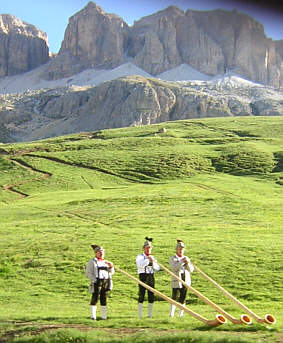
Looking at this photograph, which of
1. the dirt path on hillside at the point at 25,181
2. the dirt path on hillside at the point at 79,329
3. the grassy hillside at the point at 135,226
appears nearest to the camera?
the dirt path on hillside at the point at 79,329

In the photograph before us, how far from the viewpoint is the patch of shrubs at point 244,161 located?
79312 millimetres

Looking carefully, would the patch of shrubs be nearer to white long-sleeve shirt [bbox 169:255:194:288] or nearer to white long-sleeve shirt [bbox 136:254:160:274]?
white long-sleeve shirt [bbox 169:255:194:288]

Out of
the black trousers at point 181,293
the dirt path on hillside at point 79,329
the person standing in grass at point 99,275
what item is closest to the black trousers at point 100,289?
the person standing in grass at point 99,275

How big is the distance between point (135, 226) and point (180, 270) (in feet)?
71.1

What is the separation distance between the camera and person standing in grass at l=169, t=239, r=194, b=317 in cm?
1945

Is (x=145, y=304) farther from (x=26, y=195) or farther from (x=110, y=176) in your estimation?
(x=110, y=176)

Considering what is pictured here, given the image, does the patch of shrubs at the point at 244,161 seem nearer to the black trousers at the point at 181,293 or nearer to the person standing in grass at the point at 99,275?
the black trousers at the point at 181,293

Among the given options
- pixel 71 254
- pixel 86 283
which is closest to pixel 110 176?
pixel 71 254

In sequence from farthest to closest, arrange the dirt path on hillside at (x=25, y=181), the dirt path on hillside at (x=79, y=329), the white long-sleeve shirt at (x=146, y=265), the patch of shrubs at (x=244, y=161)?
the patch of shrubs at (x=244, y=161) < the dirt path on hillside at (x=25, y=181) < the white long-sleeve shirt at (x=146, y=265) < the dirt path on hillside at (x=79, y=329)

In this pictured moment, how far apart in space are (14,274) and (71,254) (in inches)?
158

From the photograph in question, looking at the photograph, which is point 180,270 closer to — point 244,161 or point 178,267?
point 178,267

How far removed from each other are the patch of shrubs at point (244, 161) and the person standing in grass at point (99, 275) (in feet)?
202

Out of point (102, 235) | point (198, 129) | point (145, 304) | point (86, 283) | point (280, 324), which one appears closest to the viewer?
point (280, 324)

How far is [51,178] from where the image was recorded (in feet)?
243
